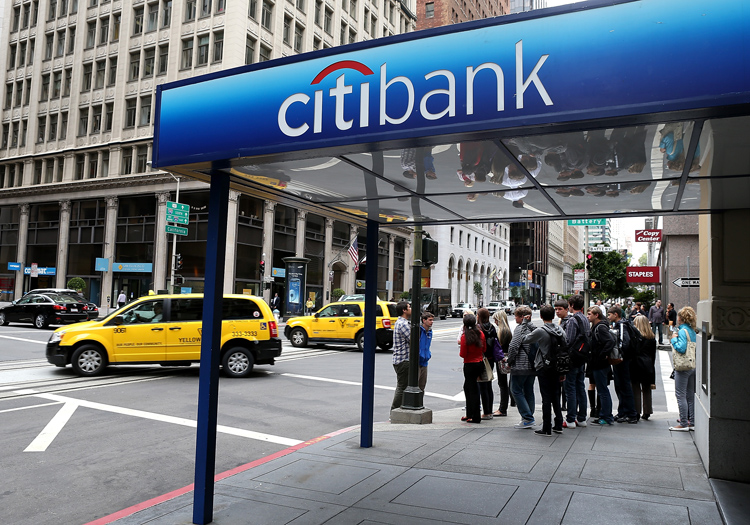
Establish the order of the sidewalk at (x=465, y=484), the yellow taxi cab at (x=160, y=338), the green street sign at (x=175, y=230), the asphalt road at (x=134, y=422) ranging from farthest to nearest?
the green street sign at (x=175, y=230), the yellow taxi cab at (x=160, y=338), the asphalt road at (x=134, y=422), the sidewalk at (x=465, y=484)

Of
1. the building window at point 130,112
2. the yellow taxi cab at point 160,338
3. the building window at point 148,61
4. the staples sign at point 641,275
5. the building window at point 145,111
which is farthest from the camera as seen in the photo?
the building window at point 130,112

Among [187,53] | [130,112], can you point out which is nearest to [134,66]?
[130,112]

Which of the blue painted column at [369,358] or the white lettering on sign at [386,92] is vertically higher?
the white lettering on sign at [386,92]

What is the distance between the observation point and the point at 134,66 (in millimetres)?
44844

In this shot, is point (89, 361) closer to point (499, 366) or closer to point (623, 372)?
point (499, 366)

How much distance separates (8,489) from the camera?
554 cm

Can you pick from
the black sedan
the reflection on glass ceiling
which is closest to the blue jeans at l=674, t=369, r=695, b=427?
the reflection on glass ceiling

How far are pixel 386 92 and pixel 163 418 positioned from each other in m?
7.01

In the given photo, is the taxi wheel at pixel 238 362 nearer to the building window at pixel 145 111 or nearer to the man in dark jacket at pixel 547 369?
the man in dark jacket at pixel 547 369

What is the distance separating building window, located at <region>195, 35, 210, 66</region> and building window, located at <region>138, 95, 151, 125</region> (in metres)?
5.26

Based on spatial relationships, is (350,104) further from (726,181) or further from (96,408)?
(96,408)

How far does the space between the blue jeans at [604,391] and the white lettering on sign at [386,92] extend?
6304 mm

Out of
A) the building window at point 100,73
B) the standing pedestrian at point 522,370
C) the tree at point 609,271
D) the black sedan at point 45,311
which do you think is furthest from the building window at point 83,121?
the tree at point 609,271

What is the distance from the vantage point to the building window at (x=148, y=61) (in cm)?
4384
